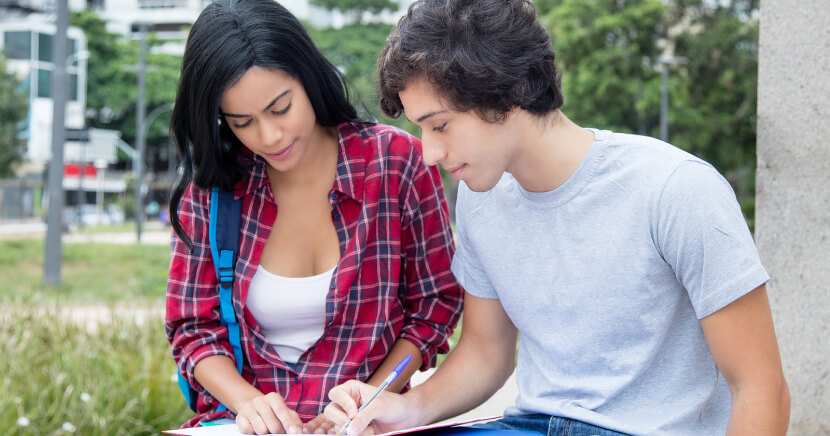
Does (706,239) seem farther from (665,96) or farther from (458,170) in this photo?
(665,96)

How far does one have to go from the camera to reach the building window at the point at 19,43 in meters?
29.5

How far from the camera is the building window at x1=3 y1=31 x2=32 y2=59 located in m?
29.5

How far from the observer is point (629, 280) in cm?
142

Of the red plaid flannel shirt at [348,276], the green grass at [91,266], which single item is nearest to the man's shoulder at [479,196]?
the red plaid flannel shirt at [348,276]

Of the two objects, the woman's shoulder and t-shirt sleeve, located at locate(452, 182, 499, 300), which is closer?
t-shirt sleeve, located at locate(452, 182, 499, 300)

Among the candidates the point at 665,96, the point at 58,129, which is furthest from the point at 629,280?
the point at 665,96

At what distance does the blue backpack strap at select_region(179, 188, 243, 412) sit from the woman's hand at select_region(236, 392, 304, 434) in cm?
26

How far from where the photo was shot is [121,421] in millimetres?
3330

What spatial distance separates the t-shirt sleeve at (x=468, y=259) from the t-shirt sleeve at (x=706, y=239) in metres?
0.45

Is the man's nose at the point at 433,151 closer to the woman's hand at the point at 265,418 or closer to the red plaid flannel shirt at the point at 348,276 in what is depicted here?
the red plaid flannel shirt at the point at 348,276

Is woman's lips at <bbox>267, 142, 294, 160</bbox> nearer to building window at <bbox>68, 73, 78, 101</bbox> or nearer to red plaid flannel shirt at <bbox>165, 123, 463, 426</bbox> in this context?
red plaid flannel shirt at <bbox>165, 123, 463, 426</bbox>

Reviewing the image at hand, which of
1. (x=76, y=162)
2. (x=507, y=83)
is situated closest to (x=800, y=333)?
(x=507, y=83)

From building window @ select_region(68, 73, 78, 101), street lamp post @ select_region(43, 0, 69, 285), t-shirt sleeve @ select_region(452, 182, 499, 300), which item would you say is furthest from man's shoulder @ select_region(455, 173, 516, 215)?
building window @ select_region(68, 73, 78, 101)

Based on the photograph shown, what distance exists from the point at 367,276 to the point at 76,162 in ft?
123
